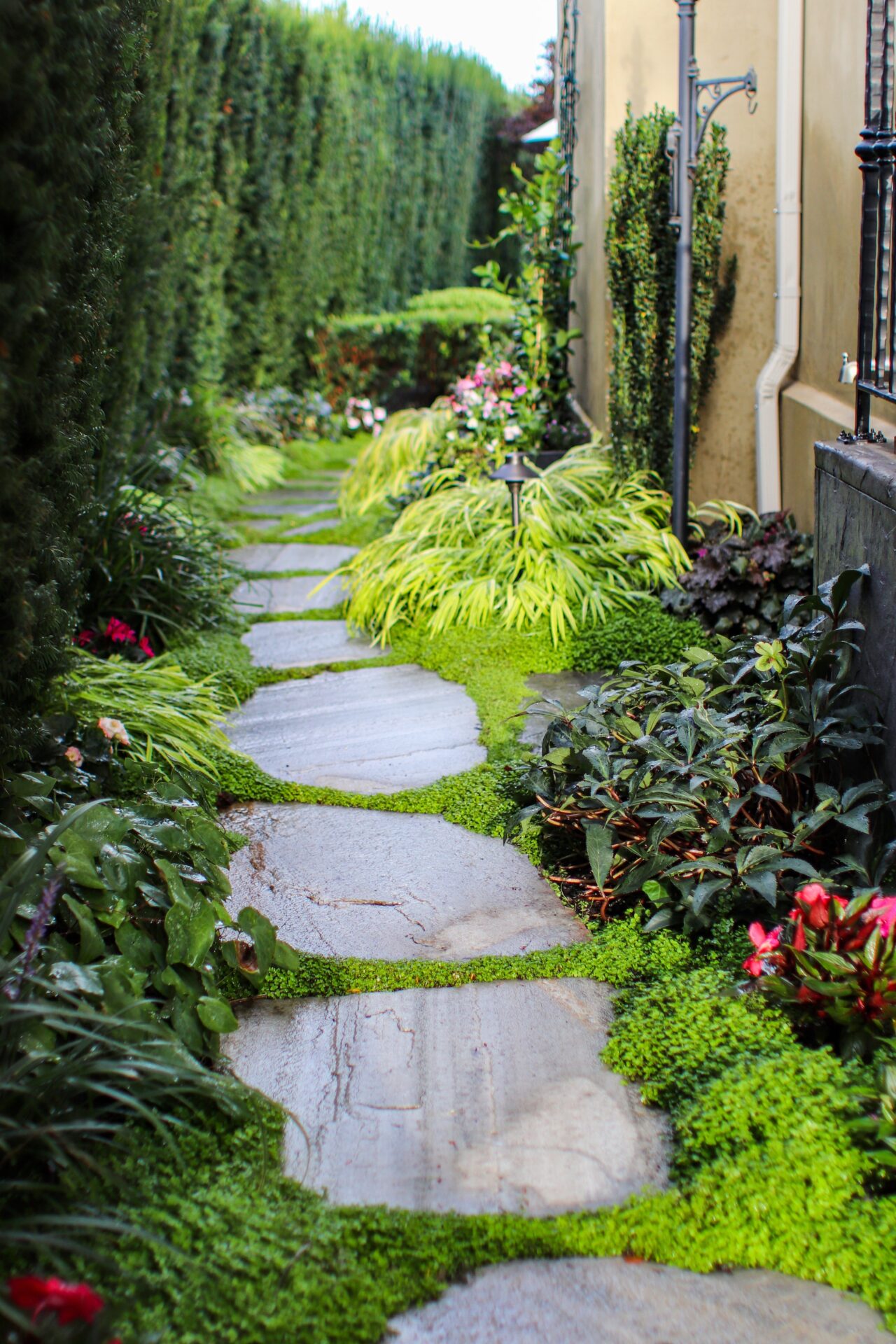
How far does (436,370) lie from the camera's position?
10195 millimetres

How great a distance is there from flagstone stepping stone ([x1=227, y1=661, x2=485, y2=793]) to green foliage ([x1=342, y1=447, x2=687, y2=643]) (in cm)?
48

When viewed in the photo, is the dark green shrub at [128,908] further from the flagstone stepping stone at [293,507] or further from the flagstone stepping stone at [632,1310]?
the flagstone stepping stone at [293,507]

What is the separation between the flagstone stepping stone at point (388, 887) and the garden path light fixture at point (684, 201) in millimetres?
Answer: 2192

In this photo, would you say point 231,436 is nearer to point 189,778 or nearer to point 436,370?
point 436,370

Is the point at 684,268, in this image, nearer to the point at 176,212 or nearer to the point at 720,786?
the point at 720,786

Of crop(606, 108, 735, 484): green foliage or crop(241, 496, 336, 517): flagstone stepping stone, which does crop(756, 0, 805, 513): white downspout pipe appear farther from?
crop(241, 496, 336, 517): flagstone stepping stone

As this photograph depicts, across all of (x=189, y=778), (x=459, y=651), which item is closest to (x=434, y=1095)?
(x=189, y=778)

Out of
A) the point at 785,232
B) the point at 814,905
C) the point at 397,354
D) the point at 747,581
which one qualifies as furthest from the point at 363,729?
the point at 397,354

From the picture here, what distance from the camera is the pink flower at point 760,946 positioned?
73.2 inches

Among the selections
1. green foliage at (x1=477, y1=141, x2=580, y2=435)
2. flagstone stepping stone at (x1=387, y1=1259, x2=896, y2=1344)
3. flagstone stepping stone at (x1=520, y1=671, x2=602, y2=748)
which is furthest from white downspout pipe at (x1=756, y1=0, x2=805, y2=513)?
flagstone stepping stone at (x1=387, y1=1259, x2=896, y2=1344)

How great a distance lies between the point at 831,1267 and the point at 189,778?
170 cm

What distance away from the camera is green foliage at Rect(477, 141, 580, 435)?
611cm

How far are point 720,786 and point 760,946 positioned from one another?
0.53 metres

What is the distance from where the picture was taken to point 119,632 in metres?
3.68
